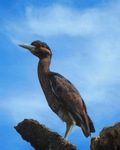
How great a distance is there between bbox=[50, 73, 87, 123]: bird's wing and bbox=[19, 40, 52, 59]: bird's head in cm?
105

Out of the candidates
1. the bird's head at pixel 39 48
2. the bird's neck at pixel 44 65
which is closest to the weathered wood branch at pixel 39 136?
the bird's neck at pixel 44 65

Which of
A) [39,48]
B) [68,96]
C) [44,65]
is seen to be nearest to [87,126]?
[68,96]

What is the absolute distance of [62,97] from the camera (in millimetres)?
13062

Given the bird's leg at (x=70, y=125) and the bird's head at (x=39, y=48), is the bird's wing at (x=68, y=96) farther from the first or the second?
the bird's head at (x=39, y=48)

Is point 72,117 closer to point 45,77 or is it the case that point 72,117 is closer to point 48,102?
point 48,102

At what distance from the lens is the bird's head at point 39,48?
1416cm

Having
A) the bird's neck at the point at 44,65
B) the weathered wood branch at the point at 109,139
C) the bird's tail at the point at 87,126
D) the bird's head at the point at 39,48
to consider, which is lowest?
the weathered wood branch at the point at 109,139

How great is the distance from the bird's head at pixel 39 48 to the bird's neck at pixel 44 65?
0.59 feet

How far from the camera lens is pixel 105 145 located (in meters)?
7.89

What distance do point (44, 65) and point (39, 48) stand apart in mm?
621

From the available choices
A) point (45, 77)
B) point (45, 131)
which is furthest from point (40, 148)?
point (45, 77)

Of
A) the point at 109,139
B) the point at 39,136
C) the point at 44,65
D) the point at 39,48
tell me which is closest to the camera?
the point at 109,139

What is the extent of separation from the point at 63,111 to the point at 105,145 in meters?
5.13

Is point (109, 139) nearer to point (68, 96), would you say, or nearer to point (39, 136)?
point (39, 136)
